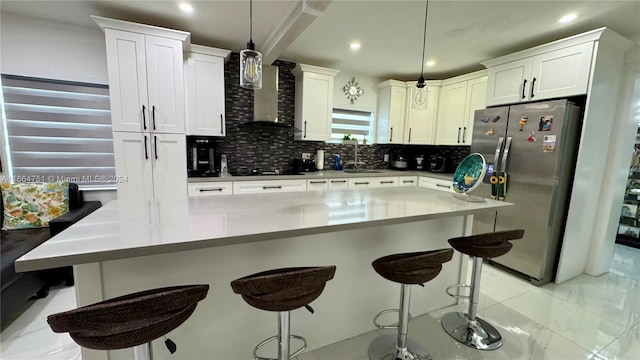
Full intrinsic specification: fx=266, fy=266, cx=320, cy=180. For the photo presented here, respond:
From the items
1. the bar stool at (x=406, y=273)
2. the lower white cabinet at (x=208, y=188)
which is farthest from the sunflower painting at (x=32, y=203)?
the bar stool at (x=406, y=273)

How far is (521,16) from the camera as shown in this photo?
2.34m

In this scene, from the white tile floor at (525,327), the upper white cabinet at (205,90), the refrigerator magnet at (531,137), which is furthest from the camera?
the upper white cabinet at (205,90)

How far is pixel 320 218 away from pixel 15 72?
3493 millimetres

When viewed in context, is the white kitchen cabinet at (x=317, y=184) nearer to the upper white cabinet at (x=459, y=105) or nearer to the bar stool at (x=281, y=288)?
the upper white cabinet at (x=459, y=105)

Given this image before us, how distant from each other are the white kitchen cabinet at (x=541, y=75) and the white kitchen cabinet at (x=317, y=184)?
7.36 feet

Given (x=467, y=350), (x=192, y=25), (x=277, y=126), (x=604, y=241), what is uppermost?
(x=192, y=25)

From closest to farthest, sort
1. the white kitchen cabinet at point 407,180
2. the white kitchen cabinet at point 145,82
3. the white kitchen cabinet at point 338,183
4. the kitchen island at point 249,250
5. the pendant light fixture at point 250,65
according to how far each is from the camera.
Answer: the kitchen island at point 249,250 → the pendant light fixture at point 250,65 → the white kitchen cabinet at point 145,82 → the white kitchen cabinet at point 338,183 → the white kitchen cabinet at point 407,180

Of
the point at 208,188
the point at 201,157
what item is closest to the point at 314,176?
the point at 208,188

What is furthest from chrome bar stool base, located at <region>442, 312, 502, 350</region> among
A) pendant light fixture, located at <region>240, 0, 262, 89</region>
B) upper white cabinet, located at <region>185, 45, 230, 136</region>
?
upper white cabinet, located at <region>185, 45, 230, 136</region>

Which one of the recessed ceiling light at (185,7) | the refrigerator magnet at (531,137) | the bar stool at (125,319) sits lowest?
the bar stool at (125,319)

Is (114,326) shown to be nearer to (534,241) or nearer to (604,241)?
(534,241)

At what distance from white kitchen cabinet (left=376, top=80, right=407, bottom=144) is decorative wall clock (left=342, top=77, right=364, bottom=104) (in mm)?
409

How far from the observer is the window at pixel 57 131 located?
107 inches

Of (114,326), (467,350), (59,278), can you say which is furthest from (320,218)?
(59,278)
